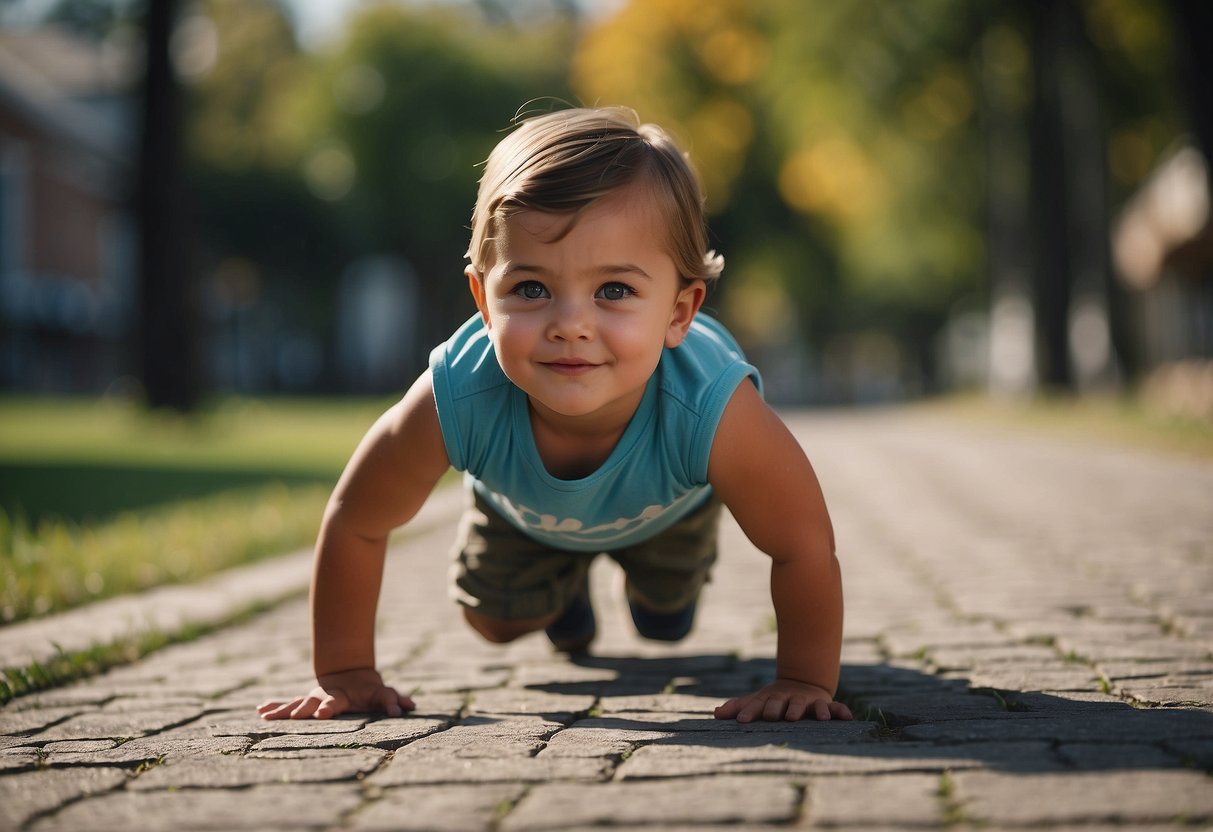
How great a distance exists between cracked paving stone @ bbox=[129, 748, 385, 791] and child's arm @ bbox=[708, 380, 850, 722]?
871mm

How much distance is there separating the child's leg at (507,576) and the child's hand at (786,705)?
923 mm

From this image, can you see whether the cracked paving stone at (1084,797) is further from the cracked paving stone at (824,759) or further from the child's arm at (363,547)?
the child's arm at (363,547)

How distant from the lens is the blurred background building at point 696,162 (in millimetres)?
20047

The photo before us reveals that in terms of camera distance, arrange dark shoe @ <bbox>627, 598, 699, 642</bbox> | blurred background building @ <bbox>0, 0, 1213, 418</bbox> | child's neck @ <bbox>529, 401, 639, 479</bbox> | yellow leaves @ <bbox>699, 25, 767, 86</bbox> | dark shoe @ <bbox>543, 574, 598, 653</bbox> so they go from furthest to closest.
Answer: yellow leaves @ <bbox>699, 25, 767, 86</bbox>
blurred background building @ <bbox>0, 0, 1213, 418</bbox>
dark shoe @ <bbox>543, 574, 598, 653</bbox>
dark shoe @ <bbox>627, 598, 699, 642</bbox>
child's neck @ <bbox>529, 401, 639, 479</bbox>

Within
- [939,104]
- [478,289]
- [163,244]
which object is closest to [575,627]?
[478,289]

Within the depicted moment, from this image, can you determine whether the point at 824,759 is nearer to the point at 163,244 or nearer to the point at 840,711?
the point at 840,711

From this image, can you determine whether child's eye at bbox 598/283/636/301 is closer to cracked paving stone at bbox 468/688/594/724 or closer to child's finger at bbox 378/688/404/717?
cracked paving stone at bbox 468/688/594/724

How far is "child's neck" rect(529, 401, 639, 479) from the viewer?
10.5 feet

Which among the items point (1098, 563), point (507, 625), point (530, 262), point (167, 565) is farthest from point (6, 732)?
point (1098, 563)

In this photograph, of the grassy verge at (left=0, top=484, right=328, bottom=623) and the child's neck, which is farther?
the grassy verge at (left=0, top=484, right=328, bottom=623)

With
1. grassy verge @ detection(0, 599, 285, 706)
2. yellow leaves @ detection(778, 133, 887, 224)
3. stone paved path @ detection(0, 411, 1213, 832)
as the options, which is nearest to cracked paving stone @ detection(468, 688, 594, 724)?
stone paved path @ detection(0, 411, 1213, 832)

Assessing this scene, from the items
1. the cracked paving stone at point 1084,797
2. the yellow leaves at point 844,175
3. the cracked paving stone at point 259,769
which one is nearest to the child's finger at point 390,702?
the cracked paving stone at point 259,769

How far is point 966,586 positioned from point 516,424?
8.18 feet

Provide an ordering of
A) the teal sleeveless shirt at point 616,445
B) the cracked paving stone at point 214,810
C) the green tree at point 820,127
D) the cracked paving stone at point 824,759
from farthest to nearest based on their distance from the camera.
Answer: the green tree at point 820,127 < the teal sleeveless shirt at point 616,445 < the cracked paving stone at point 824,759 < the cracked paving stone at point 214,810
